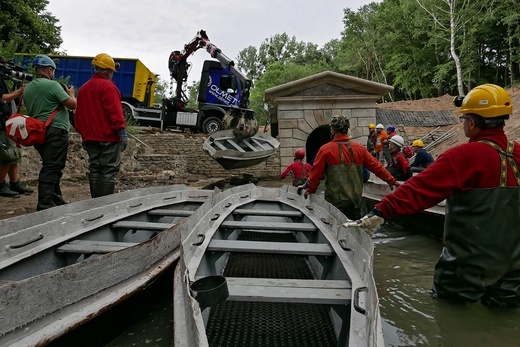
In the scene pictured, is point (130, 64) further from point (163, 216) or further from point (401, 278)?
point (401, 278)

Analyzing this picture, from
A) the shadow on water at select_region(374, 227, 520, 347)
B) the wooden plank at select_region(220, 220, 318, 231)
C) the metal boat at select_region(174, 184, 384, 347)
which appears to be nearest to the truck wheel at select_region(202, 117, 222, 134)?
the metal boat at select_region(174, 184, 384, 347)

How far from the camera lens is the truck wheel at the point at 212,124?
1588cm

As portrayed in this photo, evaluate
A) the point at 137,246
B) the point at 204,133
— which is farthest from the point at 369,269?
the point at 204,133

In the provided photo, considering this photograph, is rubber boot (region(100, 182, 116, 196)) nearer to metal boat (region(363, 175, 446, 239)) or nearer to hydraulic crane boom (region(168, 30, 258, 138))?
metal boat (region(363, 175, 446, 239))

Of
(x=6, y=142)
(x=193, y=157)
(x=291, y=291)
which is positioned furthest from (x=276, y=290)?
(x=193, y=157)

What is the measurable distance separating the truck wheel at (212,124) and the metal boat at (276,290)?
12.5 meters

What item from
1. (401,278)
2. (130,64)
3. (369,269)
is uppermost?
(130,64)

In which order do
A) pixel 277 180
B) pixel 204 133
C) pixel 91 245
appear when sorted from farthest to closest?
pixel 204 133, pixel 277 180, pixel 91 245

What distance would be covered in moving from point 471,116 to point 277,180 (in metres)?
12.9

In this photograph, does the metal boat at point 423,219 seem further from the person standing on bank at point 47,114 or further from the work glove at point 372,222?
the person standing on bank at point 47,114

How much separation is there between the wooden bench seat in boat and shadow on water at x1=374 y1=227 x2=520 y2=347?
2.39ft

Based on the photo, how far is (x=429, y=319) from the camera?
8.60 ft

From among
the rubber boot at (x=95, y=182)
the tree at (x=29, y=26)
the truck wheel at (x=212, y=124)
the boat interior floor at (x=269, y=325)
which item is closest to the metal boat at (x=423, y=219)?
the boat interior floor at (x=269, y=325)

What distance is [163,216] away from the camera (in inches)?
173
